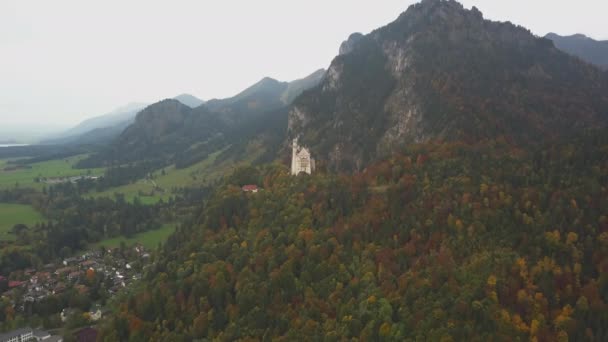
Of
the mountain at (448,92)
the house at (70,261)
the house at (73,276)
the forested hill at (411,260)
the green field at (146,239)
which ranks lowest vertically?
the green field at (146,239)

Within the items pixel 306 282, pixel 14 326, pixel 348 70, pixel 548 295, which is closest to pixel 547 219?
pixel 548 295

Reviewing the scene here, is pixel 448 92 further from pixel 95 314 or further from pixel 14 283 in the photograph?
pixel 14 283

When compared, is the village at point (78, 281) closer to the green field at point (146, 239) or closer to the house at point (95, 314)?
the house at point (95, 314)

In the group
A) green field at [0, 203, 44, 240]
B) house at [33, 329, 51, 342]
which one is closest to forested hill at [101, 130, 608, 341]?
house at [33, 329, 51, 342]

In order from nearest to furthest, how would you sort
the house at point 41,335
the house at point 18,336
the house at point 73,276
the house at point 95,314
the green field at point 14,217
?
the house at point 18,336
the house at point 41,335
the house at point 95,314
the house at point 73,276
the green field at point 14,217

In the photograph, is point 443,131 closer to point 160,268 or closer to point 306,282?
point 306,282

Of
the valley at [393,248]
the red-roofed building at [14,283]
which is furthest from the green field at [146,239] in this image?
the red-roofed building at [14,283]

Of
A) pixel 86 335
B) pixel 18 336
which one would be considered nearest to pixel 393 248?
pixel 86 335
